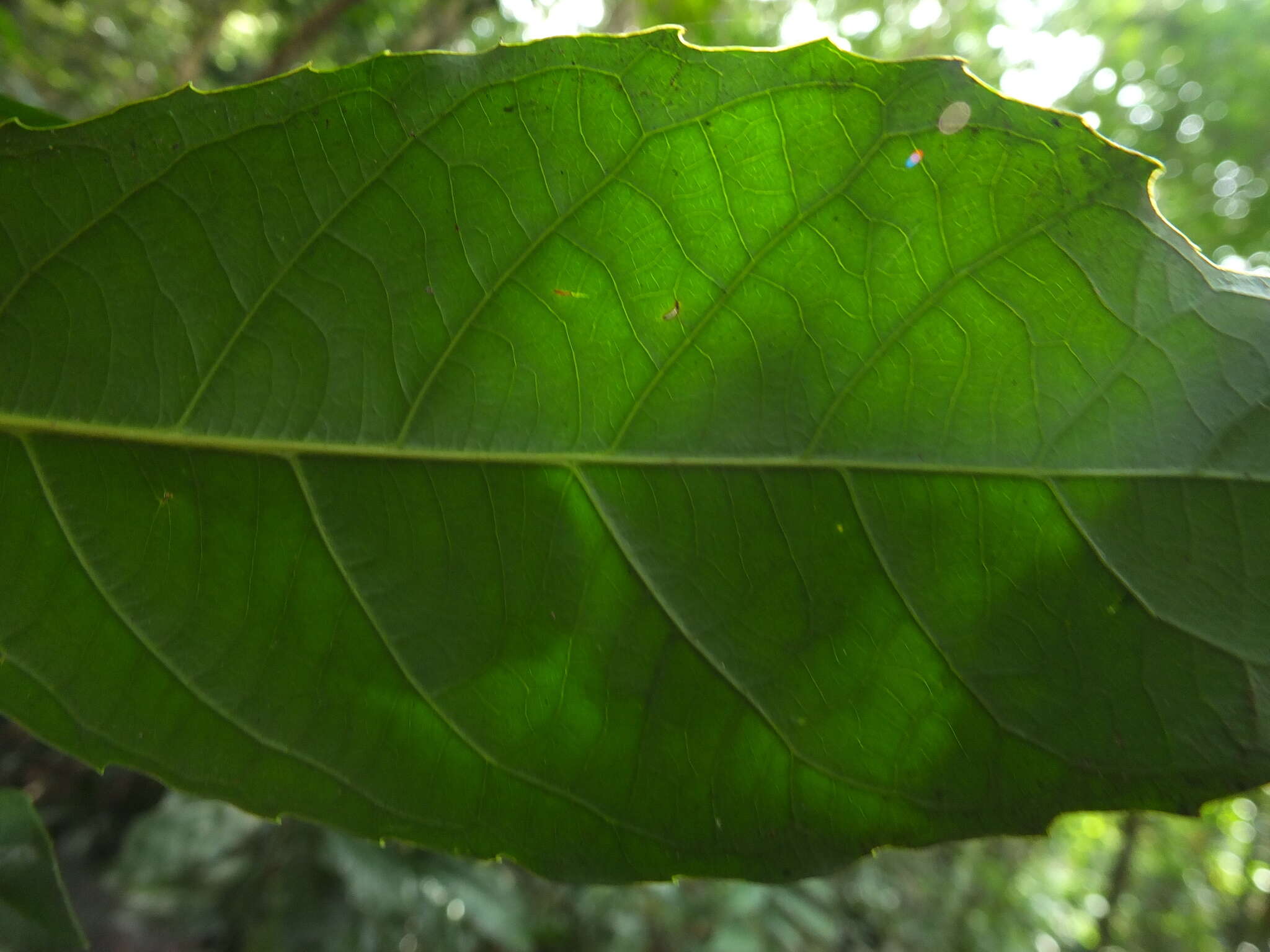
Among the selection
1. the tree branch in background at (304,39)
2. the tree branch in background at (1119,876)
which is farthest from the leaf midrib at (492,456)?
the tree branch in background at (1119,876)

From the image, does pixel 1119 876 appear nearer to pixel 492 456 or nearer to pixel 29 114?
pixel 492 456

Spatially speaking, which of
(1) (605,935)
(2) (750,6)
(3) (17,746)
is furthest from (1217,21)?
(3) (17,746)

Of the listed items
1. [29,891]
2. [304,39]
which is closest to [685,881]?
[29,891]

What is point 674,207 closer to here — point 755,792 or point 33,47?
point 755,792

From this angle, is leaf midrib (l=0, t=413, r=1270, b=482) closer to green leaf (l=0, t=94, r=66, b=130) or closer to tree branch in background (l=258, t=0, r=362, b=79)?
green leaf (l=0, t=94, r=66, b=130)

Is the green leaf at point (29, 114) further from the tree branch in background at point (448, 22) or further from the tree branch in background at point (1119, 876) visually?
the tree branch in background at point (1119, 876)
